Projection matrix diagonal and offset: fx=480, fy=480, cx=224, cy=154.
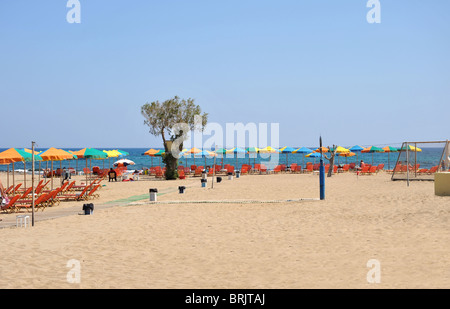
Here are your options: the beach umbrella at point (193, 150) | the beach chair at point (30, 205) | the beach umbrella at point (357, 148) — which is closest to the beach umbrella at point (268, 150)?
the beach umbrella at point (357, 148)

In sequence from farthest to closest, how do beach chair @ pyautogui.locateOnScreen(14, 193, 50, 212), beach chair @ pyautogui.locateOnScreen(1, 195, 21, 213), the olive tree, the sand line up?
the olive tree → beach chair @ pyautogui.locateOnScreen(14, 193, 50, 212) → beach chair @ pyautogui.locateOnScreen(1, 195, 21, 213) → the sand

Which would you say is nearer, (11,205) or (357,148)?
(11,205)

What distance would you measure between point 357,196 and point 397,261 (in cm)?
899

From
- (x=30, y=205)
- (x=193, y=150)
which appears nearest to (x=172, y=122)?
(x=193, y=150)

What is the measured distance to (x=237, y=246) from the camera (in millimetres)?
8305

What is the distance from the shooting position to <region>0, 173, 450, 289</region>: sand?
240 inches

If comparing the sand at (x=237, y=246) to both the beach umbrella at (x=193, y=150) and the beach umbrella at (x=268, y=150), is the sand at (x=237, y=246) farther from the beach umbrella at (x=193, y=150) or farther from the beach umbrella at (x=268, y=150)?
the beach umbrella at (x=268, y=150)

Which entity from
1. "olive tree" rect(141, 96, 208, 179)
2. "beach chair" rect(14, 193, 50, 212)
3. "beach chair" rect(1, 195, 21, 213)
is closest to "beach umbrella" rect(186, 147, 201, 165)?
"olive tree" rect(141, 96, 208, 179)

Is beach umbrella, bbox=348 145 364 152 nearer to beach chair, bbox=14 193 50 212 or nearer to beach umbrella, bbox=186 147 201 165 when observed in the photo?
beach umbrella, bbox=186 147 201 165

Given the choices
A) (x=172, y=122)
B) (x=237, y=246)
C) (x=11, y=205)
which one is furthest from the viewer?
(x=172, y=122)

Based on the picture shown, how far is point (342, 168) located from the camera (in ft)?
114

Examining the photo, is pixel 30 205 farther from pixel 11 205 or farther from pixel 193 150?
pixel 193 150
